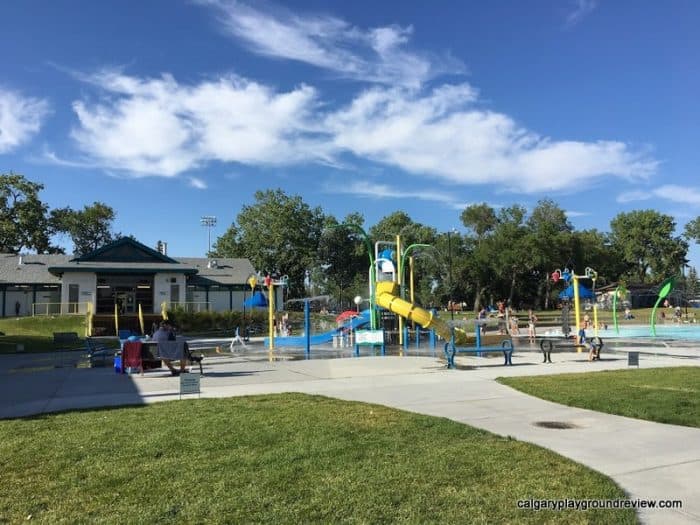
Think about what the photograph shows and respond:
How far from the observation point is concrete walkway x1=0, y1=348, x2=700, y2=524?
19.5ft

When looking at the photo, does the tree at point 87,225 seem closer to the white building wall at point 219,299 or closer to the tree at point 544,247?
the white building wall at point 219,299

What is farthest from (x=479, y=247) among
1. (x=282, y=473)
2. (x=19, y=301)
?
(x=282, y=473)

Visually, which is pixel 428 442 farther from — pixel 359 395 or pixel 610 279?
pixel 610 279

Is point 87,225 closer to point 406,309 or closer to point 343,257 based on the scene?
point 343,257

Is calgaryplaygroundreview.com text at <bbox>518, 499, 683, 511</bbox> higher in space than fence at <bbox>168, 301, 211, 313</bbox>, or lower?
lower

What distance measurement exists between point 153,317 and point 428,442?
127 feet

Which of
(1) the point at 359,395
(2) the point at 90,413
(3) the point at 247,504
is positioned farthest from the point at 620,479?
(2) the point at 90,413

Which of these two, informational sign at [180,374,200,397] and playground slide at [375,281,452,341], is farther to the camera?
playground slide at [375,281,452,341]

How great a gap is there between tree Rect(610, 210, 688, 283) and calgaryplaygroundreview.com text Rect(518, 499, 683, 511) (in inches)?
4349

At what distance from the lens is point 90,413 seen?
31.0 feet

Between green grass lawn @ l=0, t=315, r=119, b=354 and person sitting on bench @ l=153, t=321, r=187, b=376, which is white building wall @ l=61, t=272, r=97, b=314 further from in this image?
person sitting on bench @ l=153, t=321, r=187, b=376

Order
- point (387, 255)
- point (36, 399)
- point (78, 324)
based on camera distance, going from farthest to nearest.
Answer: point (78, 324) → point (387, 255) → point (36, 399)

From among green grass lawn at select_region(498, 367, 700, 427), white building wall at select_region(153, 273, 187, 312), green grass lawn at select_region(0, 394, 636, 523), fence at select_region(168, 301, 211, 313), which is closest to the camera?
green grass lawn at select_region(0, 394, 636, 523)

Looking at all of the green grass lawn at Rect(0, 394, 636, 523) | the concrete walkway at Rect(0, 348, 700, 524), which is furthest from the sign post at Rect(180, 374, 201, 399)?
the green grass lawn at Rect(0, 394, 636, 523)
